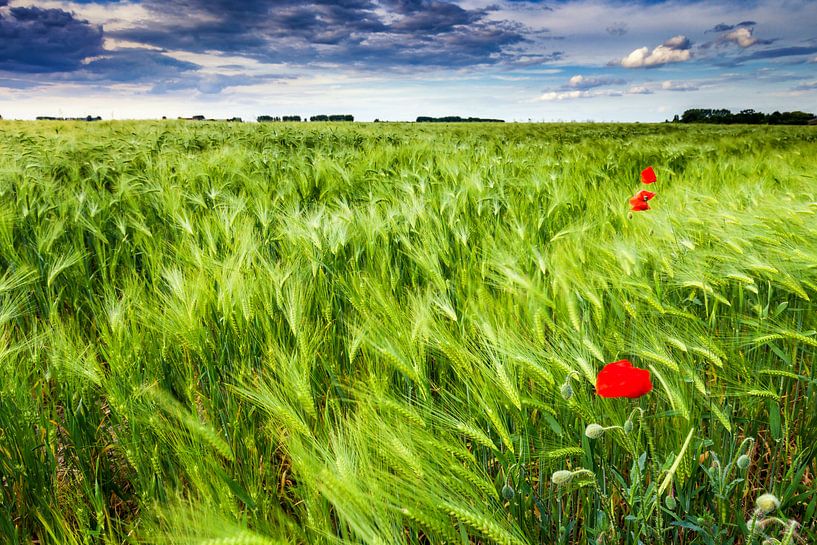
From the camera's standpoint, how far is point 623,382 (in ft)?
3.01

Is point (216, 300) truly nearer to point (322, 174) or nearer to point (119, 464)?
point (119, 464)

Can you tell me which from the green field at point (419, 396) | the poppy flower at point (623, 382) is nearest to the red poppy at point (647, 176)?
the green field at point (419, 396)

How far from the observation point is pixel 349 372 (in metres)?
1.53

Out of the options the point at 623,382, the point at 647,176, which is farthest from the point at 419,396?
the point at 647,176

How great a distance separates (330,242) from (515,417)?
1.24 metres

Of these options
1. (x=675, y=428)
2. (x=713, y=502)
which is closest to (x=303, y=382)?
(x=675, y=428)

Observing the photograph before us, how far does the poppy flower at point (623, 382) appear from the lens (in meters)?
0.90

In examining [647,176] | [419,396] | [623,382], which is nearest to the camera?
[623,382]

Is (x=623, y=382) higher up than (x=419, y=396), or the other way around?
(x=623, y=382)

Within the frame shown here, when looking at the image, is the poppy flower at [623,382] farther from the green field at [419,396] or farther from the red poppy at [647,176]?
the red poppy at [647,176]

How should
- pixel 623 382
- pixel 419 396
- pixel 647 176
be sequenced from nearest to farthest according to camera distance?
pixel 623 382 → pixel 419 396 → pixel 647 176

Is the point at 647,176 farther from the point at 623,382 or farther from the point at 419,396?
the point at 623,382

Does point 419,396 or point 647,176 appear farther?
point 647,176

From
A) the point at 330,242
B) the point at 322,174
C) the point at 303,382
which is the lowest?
the point at 303,382
